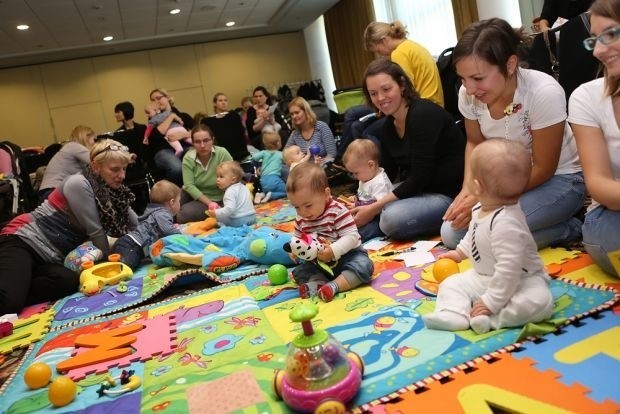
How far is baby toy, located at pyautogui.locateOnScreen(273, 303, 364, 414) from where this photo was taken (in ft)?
4.22

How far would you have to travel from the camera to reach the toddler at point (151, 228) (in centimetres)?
330

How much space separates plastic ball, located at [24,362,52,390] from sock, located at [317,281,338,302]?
106 centimetres

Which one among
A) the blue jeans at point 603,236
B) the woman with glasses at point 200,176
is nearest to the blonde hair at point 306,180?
the blue jeans at point 603,236

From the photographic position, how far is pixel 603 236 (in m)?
1.75

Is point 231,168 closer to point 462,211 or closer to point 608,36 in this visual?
point 462,211

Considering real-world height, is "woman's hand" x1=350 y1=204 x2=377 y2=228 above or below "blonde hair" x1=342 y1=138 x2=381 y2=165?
below

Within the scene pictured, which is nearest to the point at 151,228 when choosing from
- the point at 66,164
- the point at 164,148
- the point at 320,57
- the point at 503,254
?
the point at 66,164

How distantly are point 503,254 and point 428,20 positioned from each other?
6973 mm

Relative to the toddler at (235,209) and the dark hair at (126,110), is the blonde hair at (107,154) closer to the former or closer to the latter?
the toddler at (235,209)

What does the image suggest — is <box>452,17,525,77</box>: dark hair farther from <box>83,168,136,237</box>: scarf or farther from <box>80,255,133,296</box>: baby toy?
<box>83,168,136,237</box>: scarf

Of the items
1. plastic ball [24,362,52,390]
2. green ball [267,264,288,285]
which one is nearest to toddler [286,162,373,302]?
green ball [267,264,288,285]

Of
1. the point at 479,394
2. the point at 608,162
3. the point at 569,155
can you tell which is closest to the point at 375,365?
the point at 479,394

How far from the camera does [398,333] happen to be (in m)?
1.67

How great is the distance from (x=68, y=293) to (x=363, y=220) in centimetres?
183
